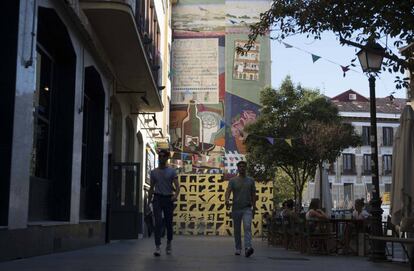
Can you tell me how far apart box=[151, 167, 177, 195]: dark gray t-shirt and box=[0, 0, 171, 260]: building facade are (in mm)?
1936

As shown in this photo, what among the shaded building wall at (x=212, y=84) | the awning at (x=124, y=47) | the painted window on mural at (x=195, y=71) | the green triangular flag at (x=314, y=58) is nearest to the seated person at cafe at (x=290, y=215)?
the green triangular flag at (x=314, y=58)

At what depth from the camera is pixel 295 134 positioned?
98.6 ft

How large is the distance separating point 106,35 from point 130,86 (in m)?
Result: 5.30

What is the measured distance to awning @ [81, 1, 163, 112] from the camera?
42.2ft

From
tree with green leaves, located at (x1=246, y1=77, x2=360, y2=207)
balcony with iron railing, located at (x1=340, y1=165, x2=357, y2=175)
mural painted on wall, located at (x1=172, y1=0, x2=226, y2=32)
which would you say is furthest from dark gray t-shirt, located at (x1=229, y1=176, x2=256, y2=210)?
balcony with iron railing, located at (x1=340, y1=165, x2=357, y2=175)

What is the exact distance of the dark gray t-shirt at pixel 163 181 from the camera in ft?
35.8

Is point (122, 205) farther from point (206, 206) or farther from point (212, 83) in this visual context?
point (212, 83)

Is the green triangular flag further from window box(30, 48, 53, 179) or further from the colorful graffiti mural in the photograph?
the colorful graffiti mural

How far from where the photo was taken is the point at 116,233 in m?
19.2

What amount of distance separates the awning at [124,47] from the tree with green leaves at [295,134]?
8.67 m

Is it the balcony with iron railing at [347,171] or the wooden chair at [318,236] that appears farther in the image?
the balcony with iron railing at [347,171]

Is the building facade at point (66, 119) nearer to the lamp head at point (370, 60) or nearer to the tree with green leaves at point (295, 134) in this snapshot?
the lamp head at point (370, 60)

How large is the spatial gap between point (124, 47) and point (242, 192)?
6.17 meters

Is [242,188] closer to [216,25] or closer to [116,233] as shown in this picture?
[116,233]
